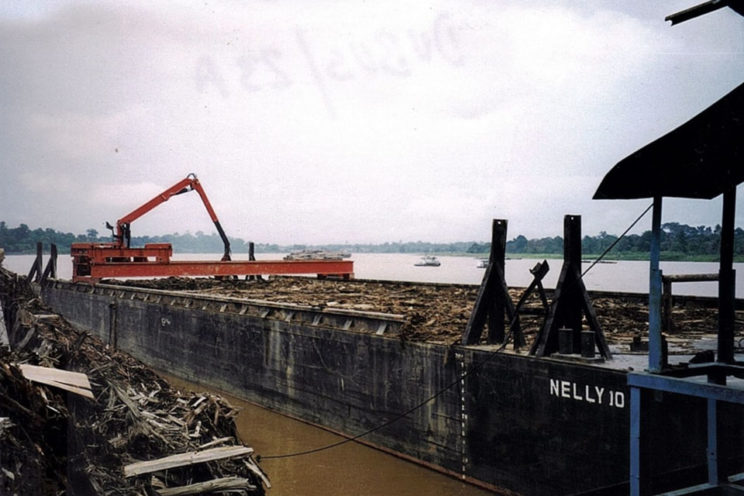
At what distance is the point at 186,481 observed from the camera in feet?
23.1

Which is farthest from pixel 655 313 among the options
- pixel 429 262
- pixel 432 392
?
pixel 429 262

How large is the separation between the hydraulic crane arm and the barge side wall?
9270 millimetres

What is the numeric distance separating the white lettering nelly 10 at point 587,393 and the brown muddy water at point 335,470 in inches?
88.4

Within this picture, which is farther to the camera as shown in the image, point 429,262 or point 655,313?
point 429,262

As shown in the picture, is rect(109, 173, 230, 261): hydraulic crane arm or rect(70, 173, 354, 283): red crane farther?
rect(109, 173, 230, 261): hydraulic crane arm

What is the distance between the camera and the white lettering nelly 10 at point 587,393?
7660mm

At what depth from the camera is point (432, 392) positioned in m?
10.6

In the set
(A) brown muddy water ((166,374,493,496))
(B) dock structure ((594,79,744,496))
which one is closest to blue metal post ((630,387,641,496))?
(B) dock structure ((594,79,744,496))

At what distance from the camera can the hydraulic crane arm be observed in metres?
27.2

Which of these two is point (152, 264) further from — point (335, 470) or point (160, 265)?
point (335, 470)

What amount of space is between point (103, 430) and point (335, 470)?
18.6ft

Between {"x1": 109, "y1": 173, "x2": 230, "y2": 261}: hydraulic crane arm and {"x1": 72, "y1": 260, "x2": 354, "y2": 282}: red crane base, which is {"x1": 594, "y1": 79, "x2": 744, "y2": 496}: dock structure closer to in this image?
{"x1": 72, "y1": 260, "x2": 354, "y2": 282}: red crane base

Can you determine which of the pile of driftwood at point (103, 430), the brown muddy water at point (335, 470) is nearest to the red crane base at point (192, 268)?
the brown muddy water at point (335, 470)

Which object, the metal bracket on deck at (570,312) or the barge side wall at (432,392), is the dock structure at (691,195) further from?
the metal bracket on deck at (570,312)
